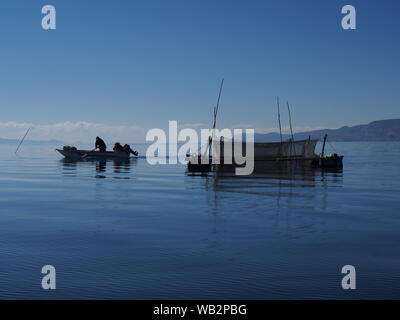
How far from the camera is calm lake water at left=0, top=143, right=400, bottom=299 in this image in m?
10.8

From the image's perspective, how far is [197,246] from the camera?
15547 mm

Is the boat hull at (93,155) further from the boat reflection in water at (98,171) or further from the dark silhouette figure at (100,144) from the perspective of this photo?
the dark silhouette figure at (100,144)

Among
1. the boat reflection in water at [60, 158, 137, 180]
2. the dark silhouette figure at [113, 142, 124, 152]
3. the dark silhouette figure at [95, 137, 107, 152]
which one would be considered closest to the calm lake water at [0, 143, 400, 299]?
the boat reflection in water at [60, 158, 137, 180]

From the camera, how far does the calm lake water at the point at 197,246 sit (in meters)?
10.8

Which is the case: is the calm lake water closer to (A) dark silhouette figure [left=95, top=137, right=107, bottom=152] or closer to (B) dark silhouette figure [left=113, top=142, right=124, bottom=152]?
(A) dark silhouette figure [left=95, top=137, right=107, bottom=152]

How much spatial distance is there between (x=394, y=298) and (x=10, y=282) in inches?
342

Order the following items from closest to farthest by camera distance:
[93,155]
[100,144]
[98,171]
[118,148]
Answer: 1. [98,171]
2. [93,155]
3. [100,144]
4. [118,148]

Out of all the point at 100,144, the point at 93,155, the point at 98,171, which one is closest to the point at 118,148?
the point at 100,144

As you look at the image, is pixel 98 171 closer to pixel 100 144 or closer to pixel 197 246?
pixel 100 144

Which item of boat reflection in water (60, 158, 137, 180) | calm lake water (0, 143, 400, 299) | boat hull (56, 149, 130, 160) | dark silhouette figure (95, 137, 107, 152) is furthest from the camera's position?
dark silhouette figure (95, 137, 107, 152)

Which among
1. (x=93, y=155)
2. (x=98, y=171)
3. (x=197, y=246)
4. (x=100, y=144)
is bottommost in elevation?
(x=197, y=246)

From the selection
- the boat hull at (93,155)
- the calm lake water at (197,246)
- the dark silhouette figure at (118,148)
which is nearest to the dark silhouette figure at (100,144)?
the boat hull at (93,155)

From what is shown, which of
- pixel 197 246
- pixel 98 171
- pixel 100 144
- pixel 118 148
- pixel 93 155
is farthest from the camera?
pixel 118 148
